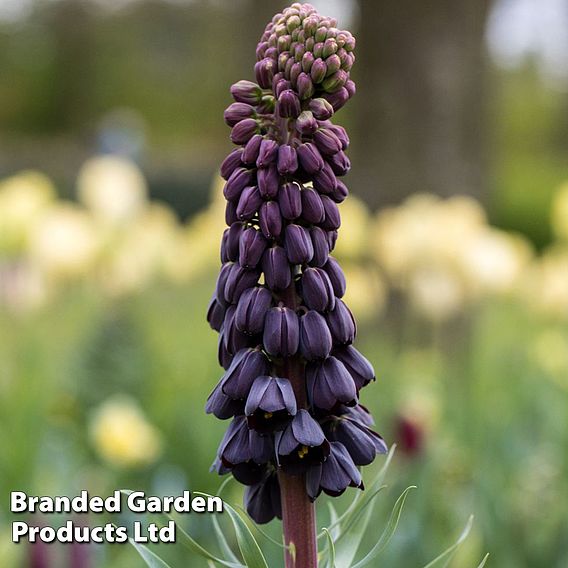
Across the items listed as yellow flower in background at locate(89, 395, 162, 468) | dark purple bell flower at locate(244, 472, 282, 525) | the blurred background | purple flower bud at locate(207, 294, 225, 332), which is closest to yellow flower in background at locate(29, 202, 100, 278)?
the blurred background

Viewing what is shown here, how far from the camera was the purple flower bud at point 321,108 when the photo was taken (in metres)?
1.20

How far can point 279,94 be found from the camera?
119cm

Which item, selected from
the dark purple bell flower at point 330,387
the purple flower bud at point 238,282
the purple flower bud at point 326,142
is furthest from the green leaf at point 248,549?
the purple flower bud at point 326,142

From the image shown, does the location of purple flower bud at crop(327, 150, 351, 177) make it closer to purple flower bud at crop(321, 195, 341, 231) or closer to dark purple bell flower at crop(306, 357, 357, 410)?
purple flower bud at crop(321, 195, 341, 231)

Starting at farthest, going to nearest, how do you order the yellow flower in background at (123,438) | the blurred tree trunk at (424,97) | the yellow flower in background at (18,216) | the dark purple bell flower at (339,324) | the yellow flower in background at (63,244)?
the blurred tree trunk at (424,97), the yellow flower in background at (63,244), the yellow flower in background at (18,216), the yellow flower in background at (123,438), the dark purple bell flower at (339,324)

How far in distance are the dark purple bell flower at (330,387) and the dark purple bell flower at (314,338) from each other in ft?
0.07

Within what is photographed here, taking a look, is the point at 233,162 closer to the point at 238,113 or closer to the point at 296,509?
the point at 238,113

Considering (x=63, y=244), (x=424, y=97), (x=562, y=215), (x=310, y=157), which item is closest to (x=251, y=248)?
(x=310, y=157)

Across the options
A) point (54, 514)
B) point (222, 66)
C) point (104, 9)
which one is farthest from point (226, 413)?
point (104, 9)

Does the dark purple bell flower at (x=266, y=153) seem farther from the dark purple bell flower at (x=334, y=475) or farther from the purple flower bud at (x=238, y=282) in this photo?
the dark purple bell flower at (x=334, y=475)

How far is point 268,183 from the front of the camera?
1.19 meters

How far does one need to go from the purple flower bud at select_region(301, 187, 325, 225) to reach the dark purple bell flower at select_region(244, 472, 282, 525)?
0.39 metres

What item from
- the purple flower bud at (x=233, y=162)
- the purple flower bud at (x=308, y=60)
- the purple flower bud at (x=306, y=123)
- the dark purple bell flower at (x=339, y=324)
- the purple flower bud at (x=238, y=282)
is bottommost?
the dark purple bell flower at (x=339, y=324)

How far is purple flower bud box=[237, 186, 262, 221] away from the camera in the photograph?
121cm
